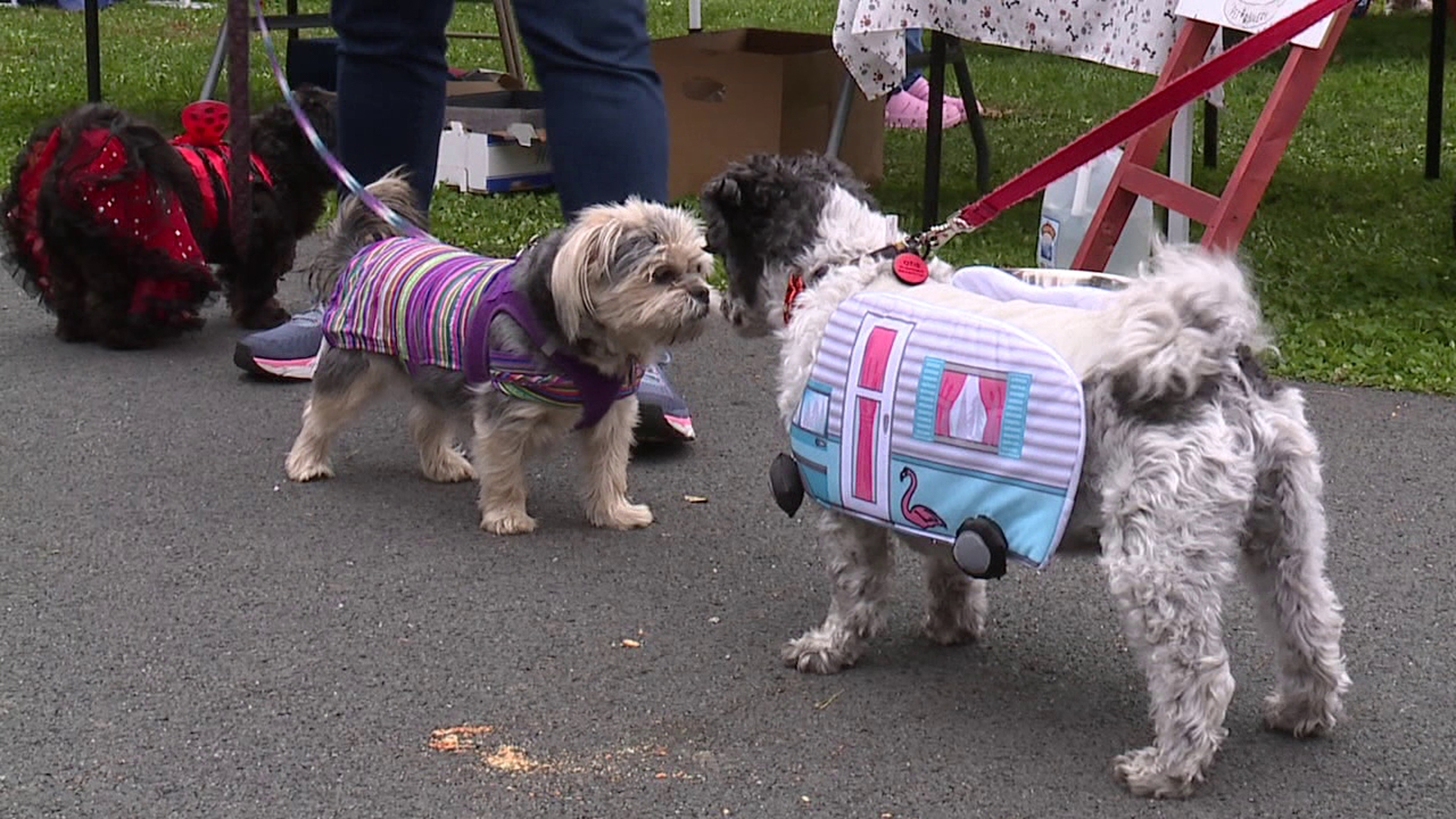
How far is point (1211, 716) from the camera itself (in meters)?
2.44

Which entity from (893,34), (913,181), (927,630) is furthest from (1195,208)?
(913,181)

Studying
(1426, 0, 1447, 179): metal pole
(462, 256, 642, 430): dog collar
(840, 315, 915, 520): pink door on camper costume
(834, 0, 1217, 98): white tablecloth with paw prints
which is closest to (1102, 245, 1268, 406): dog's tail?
(840, 315, 915, 520): pink door on camper costume

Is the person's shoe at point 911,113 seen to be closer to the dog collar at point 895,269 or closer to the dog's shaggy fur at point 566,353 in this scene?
the dog's shaggy fur at point 566,353

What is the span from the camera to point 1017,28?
530 centimetres

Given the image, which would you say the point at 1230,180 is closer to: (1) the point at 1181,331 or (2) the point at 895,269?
(2) the point at 895,269

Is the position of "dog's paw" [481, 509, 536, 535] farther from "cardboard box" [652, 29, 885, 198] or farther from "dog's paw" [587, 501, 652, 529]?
"cardboard box" [652, 29, 885, 198]

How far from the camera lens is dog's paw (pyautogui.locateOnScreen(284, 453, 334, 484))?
3959mm

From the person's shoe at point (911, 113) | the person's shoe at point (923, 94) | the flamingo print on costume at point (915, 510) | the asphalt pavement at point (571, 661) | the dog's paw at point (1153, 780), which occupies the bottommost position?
the asphalt pavement at point (571, 661)

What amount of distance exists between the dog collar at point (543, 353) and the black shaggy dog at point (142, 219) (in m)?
1.84

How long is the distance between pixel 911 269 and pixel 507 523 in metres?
1.25

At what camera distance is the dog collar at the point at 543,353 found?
352cm

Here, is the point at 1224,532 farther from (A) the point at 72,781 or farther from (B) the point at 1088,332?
(A) the point at 72,781

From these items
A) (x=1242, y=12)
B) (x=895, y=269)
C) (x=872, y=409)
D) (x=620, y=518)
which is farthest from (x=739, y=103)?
(x=872, y=409)

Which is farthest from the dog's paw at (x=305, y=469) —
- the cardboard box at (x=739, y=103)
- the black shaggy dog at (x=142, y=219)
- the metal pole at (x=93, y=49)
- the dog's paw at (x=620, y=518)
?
the metal pole at (x=93, y=49)
